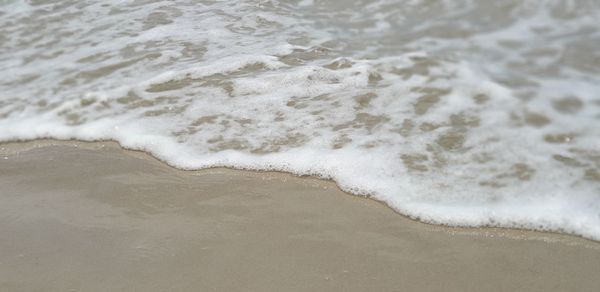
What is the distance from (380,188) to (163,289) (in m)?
0.99

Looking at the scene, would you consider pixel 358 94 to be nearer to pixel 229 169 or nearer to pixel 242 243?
pixel 229 169

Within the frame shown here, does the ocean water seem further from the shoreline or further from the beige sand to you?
the beige sand

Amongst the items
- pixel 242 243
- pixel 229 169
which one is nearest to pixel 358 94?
pixel 229 169

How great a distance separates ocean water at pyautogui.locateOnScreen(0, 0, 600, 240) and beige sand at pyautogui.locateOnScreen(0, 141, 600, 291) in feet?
0.42

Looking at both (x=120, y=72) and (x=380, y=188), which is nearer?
→ (x=380, y=188)

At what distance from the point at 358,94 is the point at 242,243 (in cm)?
137

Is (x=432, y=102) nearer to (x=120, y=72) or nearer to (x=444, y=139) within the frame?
(x=444, y=139)

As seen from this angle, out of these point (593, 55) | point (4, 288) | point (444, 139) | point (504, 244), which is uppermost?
point (593, 55)

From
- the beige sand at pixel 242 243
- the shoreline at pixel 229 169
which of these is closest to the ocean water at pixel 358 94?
the shoreline at pixel 229 169

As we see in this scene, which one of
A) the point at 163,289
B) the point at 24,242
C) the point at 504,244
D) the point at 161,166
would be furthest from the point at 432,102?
the point at 24,242

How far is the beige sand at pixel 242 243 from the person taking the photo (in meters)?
1.79

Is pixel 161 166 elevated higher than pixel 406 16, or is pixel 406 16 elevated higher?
pixel 406 16

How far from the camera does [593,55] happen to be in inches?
137

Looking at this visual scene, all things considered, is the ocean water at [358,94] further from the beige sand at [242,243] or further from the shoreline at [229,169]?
the beige sand at [242,243]
